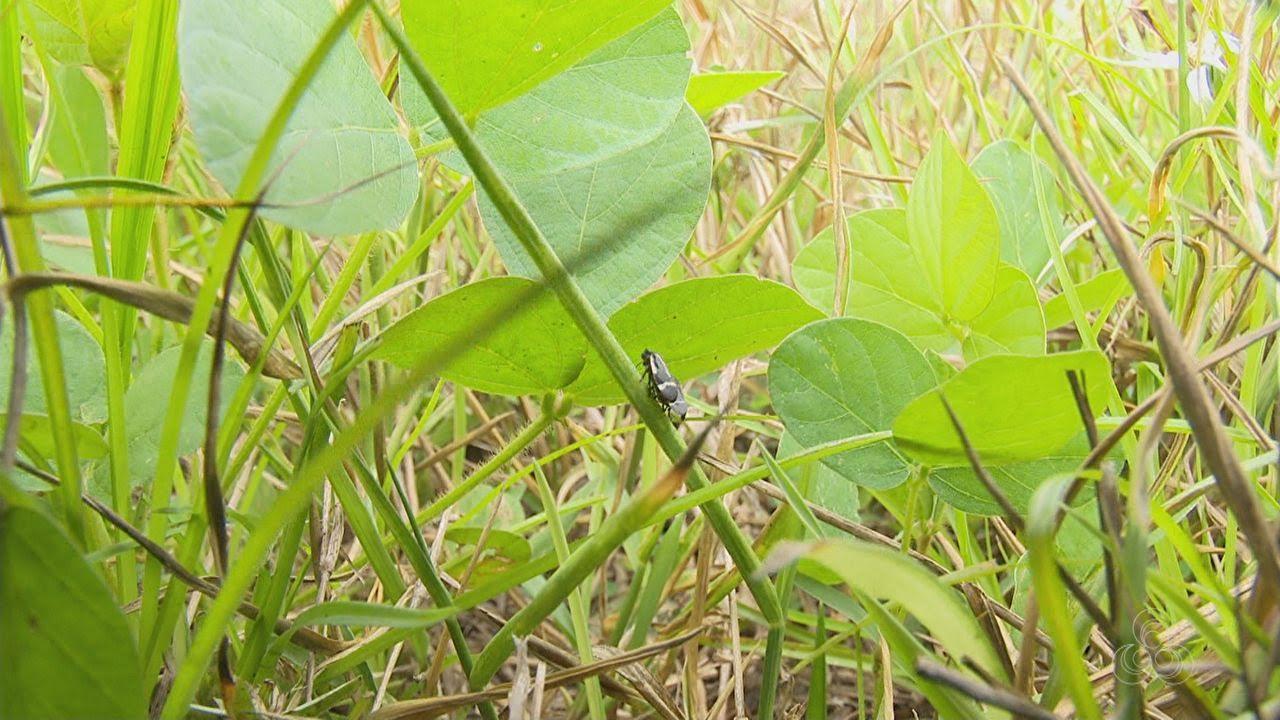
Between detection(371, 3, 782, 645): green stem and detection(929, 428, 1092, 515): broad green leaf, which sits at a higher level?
detection(371, 3, 782, 645): green stem

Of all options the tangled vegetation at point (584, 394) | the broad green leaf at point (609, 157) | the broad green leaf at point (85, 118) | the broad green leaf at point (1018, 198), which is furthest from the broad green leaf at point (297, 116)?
the broad green leaf at point (1018, 198)

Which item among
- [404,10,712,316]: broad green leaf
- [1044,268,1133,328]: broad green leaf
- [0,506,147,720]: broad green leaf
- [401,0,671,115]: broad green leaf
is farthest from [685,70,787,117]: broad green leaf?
[0,506,147,720]: broad green leaf

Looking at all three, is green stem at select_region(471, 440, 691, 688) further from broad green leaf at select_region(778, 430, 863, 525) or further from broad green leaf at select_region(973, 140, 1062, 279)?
broad green leaf at select_region(973, 140, 1062, 279)

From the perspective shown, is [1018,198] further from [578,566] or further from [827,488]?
[578,566]

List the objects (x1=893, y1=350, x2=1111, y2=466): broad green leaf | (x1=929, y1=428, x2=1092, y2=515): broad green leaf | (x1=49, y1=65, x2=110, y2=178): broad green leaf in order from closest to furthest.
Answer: (x1=893, y1=350, x2=1111, y2=466): broad green leaf → (x1=929, y1=428, x2=1092, y2=515): broad green leaf → (x1=49, y1=65, x2=110, y2=178): broad green leaf

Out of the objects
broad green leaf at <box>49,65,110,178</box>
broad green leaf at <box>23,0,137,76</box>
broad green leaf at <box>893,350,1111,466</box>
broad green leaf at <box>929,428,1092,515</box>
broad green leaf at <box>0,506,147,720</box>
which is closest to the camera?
broad green leaf at <box>0,506,147,720</box>

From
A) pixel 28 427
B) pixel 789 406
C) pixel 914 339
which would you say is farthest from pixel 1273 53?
pixel 28 427
